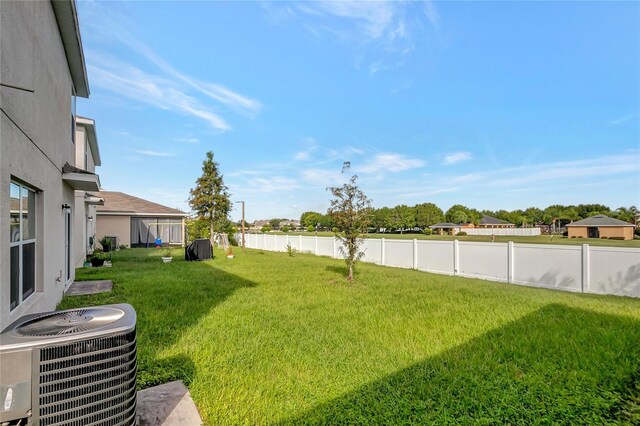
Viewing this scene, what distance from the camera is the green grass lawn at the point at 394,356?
289 cm

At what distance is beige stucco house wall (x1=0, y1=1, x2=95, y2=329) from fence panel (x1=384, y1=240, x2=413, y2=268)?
476 inches

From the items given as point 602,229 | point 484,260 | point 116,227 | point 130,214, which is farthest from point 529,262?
point 602,229

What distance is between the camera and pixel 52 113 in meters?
5.55

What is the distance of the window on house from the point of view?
344 cm

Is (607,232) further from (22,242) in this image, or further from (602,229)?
(22,242)

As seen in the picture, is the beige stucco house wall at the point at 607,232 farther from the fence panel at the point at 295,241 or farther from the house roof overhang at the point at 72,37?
the house roof overhang at the point at 72,37

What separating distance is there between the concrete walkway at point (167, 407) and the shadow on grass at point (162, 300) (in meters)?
0.18

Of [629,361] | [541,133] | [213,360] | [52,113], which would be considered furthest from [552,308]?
[541,133]

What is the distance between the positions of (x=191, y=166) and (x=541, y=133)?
24.6 meters

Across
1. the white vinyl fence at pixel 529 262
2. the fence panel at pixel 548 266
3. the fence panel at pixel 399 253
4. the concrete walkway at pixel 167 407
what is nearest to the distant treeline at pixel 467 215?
the fence panel at pixel 399 253

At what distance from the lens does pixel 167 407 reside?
281 cm

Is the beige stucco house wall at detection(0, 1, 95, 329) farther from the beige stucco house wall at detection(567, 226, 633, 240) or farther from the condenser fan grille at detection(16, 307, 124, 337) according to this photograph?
the beige stucco house wall at detection(567, 226, 633, 240)

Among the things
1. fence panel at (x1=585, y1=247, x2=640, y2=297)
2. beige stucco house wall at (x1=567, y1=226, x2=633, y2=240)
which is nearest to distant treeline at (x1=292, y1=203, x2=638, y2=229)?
beige stucco house wall at (x1=567, y1=226, x2=633, y2=240)

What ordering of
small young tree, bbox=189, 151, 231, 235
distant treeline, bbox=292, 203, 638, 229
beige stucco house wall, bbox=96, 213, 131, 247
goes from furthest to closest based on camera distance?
1. distant treeline, bbox=292, 203, 638, 229
2. small young tree, bbox=189, 151, 231, 235
3. beige stucco house wall, bbox=96, 213, 131, 247
